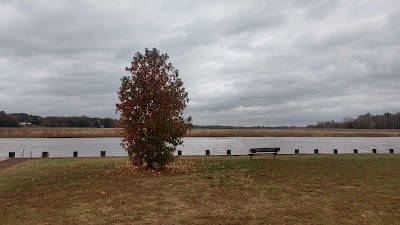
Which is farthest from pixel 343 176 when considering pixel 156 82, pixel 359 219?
pixel 156 82

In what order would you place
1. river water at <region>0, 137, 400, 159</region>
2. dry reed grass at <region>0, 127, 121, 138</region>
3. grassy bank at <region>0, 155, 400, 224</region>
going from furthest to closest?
1. dry reed grass at <region>0, 127, 121, 138</region>
2. river water at <region>0, 137, 400, 159</region>
3. grassy bank at <region>0, 155, 400, 224</region>

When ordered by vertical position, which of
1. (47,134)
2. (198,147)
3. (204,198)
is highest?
(47,134)

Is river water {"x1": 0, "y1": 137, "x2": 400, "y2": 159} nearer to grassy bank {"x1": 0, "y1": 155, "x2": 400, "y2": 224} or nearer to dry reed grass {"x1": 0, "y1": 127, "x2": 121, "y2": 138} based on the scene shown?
dry reed grass {"x1": 0, "y1": 127, "x2": 121, "y2": 138}

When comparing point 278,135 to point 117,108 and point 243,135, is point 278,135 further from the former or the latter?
point 117,108

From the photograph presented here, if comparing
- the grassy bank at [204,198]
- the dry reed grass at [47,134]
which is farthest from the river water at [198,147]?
the grassy bank at [204,198]

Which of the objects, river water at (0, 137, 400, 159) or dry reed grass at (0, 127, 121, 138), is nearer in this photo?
river water at (0, 137, 400, 159)

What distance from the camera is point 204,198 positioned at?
9.30 metres

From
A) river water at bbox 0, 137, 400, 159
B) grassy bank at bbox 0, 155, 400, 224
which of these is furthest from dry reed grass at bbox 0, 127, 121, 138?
grassy bank at bbox 0, 155, 400, 224

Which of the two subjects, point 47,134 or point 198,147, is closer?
point 198,147

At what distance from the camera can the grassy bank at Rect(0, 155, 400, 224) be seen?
24.3ft

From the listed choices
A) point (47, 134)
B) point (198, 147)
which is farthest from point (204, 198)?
point (47, 134)

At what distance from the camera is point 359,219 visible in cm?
718

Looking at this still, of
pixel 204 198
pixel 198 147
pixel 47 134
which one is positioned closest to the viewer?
pixel 204 198

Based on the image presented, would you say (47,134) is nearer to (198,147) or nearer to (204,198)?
(198,147)
